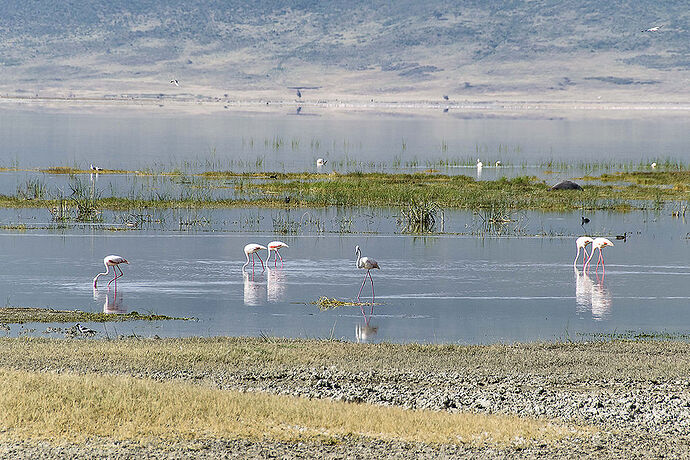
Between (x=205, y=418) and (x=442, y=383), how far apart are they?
10.1 feet

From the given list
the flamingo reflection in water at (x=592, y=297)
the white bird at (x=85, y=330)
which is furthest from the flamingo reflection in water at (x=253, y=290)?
the flamingo reflection in water at (x=592, y=297)

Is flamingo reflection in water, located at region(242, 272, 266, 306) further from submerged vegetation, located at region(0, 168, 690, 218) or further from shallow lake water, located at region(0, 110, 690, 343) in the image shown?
submerged vegetation, located at region(0, 168, 690, 218)

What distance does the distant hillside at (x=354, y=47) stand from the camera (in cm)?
15550

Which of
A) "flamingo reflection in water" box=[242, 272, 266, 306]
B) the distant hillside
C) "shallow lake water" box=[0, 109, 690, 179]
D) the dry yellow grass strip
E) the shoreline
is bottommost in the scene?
the dry yellow grass strip

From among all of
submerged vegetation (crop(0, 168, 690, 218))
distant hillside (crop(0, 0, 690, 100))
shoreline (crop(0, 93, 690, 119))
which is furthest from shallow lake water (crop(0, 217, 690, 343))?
distant hillside (crop(0, 0, 690, 100))

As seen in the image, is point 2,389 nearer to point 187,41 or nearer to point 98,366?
point 98,366

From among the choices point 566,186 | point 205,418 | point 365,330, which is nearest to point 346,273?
point 365,330

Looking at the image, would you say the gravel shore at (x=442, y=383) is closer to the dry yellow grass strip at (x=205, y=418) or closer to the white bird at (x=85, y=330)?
the dry yellow grass strip at (x=205, y=418)

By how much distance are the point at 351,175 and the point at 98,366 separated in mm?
33120

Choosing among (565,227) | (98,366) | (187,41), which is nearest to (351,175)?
(565,227)

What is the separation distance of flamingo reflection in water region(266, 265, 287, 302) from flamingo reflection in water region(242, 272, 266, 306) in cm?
12

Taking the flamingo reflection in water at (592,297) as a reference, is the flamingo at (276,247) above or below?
above

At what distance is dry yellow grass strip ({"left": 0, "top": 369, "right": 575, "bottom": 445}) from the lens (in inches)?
410

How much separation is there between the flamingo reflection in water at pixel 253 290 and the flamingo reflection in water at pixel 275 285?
0.40ft
